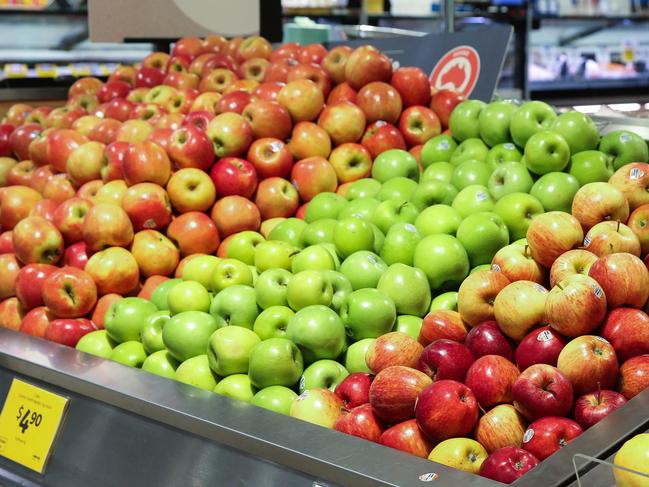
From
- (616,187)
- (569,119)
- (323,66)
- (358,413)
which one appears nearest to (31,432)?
(358,413)

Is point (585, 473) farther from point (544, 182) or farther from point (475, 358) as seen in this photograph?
point (544, 182)

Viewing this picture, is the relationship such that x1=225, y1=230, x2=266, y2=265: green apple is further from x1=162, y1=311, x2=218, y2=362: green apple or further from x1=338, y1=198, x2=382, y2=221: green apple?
x1=162, y1=311, x2=218, y2=362: green apple

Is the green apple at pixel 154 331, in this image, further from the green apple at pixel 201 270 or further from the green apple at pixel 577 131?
the green apple at pixel 577 131

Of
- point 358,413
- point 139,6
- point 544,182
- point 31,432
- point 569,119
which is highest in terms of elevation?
point 139,6

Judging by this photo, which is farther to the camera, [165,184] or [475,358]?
[165,184]

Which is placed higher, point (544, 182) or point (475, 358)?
point (544, 182)

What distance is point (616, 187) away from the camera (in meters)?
1.80

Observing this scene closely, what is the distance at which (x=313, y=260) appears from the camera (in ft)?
6.42

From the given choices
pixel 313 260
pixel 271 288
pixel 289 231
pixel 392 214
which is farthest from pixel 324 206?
pixel 271 288

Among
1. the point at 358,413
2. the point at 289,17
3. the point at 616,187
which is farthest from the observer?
the point at 289,17

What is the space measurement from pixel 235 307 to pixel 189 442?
0.50 metres

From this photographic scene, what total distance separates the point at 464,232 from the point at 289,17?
536cm

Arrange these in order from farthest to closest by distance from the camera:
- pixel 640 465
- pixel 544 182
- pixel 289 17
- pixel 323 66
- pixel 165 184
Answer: pixel 289 17 < pixel 323 66 < pixel 165 184 < pixel 544 182 < pixel 640 465

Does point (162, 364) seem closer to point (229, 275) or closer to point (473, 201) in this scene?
point (229, 275)
